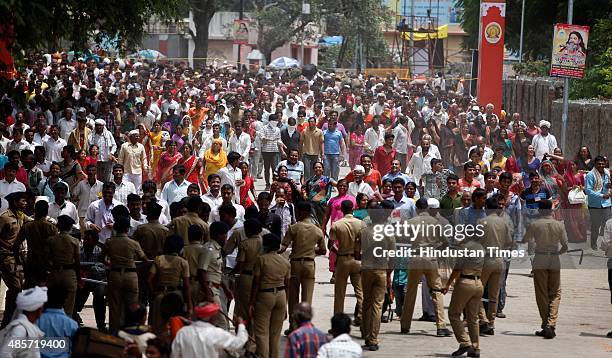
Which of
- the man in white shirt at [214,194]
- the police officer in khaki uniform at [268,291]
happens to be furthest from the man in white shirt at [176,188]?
the police officer in khaki uniform at [268,291]

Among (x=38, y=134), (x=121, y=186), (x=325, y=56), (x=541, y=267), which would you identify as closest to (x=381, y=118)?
(x=38, y=134)

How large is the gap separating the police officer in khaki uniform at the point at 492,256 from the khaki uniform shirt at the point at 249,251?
246cm

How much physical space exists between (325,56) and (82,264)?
68.9m

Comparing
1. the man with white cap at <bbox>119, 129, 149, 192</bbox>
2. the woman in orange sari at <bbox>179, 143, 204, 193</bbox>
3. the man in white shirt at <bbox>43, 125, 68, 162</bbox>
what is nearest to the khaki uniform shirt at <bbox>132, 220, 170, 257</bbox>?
the woman in orange sari at <bbox>179, 143, 204, 193</bbox>

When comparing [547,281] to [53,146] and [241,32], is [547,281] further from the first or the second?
[241,32]

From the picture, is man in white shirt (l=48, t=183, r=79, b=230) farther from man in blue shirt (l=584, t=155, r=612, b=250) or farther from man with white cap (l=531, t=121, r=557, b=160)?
man with white cap (l=531, t=121, r=557, b=160)

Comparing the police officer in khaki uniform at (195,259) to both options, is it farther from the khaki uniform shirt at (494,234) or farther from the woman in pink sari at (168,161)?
the woman in pink sari at (168,161)

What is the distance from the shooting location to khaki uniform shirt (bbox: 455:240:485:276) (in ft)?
44.0

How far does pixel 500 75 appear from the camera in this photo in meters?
39.2

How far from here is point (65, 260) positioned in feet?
42.8

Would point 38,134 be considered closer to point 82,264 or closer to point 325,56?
point 82,264

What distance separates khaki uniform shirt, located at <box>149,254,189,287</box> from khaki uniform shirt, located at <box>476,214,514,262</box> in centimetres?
326

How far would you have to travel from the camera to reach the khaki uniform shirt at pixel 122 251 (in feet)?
42.4

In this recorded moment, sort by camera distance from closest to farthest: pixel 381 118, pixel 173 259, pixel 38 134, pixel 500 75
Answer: pixel 173 259, pixel 38 134, pixel 381 118, pixel 500 75
